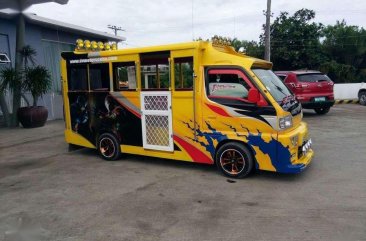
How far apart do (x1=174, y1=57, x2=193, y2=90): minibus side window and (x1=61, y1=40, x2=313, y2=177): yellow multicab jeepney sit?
0.02 meters

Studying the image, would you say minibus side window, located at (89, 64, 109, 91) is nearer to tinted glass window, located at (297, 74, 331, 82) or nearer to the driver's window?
the driver's window

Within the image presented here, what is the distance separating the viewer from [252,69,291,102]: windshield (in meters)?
5.81

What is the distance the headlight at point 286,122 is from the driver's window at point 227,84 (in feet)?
2.34

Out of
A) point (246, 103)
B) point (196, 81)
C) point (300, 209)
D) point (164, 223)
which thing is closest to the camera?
point (164, 223)

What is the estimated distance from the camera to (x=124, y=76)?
279 inches

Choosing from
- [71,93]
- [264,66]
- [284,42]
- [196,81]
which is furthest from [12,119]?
[284,42]

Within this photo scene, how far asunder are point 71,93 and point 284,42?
2244cm

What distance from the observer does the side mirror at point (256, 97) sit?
18.4 feet

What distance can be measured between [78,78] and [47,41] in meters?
8.48

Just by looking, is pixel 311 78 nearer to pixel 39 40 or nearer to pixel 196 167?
pixel 196 167

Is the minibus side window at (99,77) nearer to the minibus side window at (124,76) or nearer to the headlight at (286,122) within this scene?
the minibus side window at (124,76)

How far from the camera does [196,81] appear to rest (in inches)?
242

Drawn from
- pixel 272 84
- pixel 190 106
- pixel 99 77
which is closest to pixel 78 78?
pixel 99 77

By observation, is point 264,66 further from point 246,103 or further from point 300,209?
point 300,209
